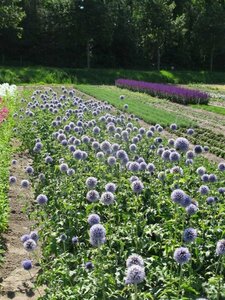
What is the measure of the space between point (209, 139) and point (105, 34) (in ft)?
94.8

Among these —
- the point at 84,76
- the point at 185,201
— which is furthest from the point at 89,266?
the point at 84,76

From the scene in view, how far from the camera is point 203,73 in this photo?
42500 millimetres

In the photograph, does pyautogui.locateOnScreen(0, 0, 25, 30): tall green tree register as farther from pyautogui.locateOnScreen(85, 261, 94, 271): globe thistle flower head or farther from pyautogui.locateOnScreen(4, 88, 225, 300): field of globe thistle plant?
pyautogui.locateOnScreen(85, 261, 94, 271): globe thistle flower head

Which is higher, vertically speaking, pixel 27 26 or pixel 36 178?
pixel 27 26

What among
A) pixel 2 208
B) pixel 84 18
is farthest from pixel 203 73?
pixel 2 208

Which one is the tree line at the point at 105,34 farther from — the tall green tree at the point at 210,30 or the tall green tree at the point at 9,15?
the tall green tree at the point at 9,15

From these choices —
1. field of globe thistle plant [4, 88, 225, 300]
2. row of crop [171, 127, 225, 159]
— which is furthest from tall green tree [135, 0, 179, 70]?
field of globe thistle plant [4, 88, 225, 300]

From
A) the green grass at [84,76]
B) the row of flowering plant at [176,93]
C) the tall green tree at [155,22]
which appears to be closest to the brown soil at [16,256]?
the row of flowering plant at [176,93]

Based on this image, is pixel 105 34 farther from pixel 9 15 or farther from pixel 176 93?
pixel 176 93

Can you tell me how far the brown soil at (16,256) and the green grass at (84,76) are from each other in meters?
25.5

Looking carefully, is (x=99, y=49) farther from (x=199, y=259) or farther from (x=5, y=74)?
(x=199, y=259)

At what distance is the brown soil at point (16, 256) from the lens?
525 cm

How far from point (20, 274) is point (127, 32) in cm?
4021

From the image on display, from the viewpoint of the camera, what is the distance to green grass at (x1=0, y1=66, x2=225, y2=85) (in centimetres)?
3406
